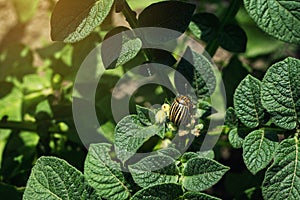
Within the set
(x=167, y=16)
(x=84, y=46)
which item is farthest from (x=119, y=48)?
(x=84, y=46)

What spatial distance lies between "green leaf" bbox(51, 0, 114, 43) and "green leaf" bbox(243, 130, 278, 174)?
0.41 m

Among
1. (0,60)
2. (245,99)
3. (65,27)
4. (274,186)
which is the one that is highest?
(65,27)

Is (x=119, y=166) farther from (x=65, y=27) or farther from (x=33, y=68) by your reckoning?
(x=33, y=68)

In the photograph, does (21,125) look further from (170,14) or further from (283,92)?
(283,92)

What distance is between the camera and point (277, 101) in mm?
1252

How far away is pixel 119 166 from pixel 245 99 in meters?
0.31

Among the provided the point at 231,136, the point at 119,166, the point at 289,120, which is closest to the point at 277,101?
the point at 289,120

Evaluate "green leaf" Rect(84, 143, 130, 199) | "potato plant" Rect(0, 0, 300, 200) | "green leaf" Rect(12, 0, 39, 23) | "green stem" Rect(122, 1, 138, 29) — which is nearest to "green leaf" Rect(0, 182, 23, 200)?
"potato plant" Rect(0, 0, 300, 200)

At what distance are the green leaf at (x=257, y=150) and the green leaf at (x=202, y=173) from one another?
0.09 meters

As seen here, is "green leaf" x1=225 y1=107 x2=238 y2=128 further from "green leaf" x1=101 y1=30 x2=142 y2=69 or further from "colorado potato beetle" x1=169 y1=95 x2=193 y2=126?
"green leaf" x1=101 y1=30 x2=142 y2=69

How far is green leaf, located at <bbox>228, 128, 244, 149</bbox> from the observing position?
1349mm

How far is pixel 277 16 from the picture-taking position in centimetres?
124

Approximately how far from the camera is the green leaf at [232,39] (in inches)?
63.0

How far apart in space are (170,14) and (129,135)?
0.29 metres
